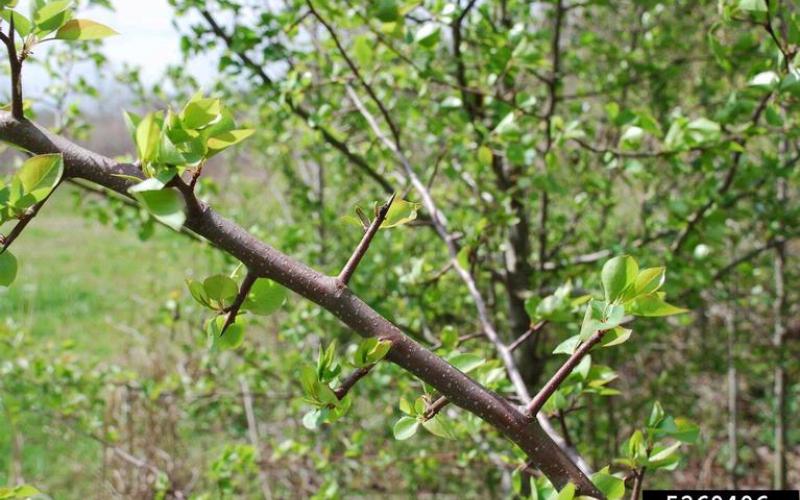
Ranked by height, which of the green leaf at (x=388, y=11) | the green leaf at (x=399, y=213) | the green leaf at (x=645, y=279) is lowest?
the green leaf at (x=645, y=279)

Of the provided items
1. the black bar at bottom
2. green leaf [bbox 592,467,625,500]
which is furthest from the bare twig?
the black bar at bottom

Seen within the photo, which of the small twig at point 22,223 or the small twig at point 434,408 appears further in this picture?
the small twig at point 434,408

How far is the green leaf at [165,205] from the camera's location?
523 mm

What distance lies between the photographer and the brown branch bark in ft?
2.01

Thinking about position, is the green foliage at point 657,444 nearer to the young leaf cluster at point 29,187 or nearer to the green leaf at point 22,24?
the young leaf cluster at point 29,187

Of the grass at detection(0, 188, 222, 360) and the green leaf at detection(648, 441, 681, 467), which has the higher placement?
the green leaf at detection(648, 441, 681, 467)

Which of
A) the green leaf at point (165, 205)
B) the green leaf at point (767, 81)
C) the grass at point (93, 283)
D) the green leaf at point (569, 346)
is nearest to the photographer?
the green leaf at point (165, 205)

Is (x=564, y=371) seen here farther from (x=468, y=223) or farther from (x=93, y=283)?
(x=93, y=283)

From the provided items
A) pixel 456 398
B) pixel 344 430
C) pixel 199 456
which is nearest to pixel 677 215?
pixel 456 398

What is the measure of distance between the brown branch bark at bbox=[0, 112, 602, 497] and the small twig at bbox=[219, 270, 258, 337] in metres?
0.01

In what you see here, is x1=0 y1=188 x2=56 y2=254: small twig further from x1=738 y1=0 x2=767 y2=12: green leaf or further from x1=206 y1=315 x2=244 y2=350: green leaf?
x1=738 y1=0 x2=767 y2=12: green leaf

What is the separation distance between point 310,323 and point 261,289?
1.64 meters

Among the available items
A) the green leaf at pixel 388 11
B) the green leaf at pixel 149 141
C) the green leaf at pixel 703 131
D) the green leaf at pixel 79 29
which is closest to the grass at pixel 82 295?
the green leaf at pixel 388 11

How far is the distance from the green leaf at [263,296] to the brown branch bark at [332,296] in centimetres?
5
